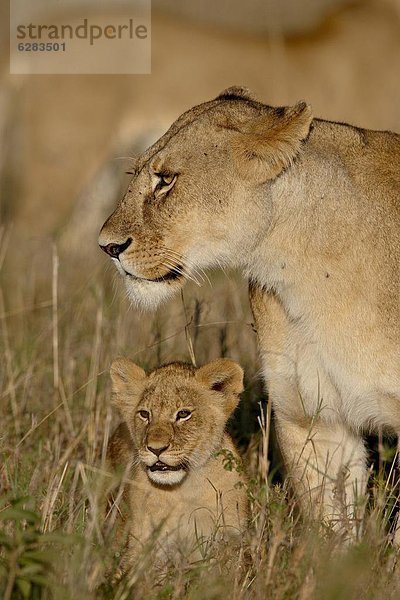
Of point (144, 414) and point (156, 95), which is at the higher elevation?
point (156, 95)

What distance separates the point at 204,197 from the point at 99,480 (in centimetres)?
109

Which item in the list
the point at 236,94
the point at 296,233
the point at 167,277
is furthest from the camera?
the point at 236,94

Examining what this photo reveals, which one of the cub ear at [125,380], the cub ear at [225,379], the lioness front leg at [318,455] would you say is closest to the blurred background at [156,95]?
the cub ear at [125,380]

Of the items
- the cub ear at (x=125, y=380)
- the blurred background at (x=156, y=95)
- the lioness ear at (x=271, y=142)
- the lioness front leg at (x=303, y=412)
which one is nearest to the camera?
the lioness ear at (x=271, y=142)

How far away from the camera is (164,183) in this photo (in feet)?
14.6

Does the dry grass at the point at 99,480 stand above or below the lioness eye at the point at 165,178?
below

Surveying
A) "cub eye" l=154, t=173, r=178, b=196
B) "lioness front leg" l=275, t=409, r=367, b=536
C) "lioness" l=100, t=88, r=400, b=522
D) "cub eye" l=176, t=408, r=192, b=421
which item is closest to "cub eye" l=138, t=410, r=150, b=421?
"cub eye" l=176, t=408, r=192, b=421

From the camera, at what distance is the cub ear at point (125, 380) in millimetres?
4855

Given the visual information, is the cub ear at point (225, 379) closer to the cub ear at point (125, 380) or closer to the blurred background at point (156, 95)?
the cub ear at point (125, 380)

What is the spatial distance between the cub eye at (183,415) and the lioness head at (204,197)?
490 mm

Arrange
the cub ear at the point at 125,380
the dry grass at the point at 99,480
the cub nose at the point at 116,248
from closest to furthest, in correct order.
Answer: the dry grass at the point at 99,480 < the cub nose at the point at 116,248 < the cub ear at the point at 125,380

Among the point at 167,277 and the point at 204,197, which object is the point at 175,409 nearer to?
the point at 167,277

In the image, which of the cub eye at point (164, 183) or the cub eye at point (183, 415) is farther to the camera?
the cub eye at point (183, 415)

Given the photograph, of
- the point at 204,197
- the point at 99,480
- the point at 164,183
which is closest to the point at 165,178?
the point at 164,183
